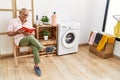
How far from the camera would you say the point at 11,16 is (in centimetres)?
275

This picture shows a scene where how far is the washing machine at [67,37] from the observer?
3018mm

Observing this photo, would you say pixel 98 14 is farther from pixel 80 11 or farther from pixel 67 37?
pixel 67 37

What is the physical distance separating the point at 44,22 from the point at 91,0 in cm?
153

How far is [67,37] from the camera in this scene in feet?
10.5

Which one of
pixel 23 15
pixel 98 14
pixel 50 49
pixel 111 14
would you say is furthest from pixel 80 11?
pixel 23 15

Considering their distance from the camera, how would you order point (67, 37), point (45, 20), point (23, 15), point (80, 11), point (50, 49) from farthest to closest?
point (80, 11) < point (67, 37) < point (50, 49) < point (45, 20) < point (23, 15)

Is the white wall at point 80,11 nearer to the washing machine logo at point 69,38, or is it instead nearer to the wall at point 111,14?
→ the wall at point 111,14

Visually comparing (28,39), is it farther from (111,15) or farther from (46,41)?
(111,15)

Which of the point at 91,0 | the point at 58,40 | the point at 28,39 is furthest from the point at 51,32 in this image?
the point at 91,0

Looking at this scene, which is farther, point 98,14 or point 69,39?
point 98,14

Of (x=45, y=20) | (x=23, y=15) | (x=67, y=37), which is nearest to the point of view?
(x=23, y=15)

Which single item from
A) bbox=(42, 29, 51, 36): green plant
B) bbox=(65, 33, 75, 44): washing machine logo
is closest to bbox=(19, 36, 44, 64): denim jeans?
bbox=(42, 29, 51, 36): green plant

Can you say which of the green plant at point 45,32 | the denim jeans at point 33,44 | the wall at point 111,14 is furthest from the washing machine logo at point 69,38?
the wall at point 111,14

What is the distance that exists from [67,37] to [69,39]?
9 cm
